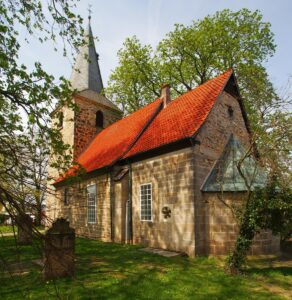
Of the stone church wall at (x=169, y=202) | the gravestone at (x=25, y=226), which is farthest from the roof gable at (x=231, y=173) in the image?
the gravestone at (x=25, y=226)

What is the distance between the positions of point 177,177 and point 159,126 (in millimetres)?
4161

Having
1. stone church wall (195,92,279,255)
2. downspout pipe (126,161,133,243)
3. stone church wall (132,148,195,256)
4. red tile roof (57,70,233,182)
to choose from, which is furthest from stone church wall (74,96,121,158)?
stone church wall (195,92,279,255)

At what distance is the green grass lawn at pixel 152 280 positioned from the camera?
20.9 ft

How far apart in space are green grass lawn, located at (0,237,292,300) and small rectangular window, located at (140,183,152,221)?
103 inches

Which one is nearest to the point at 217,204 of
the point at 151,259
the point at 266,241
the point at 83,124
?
the point at 266,241

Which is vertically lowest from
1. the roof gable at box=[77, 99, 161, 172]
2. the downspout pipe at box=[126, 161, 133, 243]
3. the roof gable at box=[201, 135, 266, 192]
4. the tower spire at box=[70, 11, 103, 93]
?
the downspout pipe at box=[126, 161, 133, 243]

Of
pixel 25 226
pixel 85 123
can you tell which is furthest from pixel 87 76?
pixel 25 226

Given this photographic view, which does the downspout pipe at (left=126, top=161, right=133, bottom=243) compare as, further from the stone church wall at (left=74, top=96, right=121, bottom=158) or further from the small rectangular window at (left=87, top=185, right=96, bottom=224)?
the stone church wall at (left=74, top=96, right=121, bottom=158)

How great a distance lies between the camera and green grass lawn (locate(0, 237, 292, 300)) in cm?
636

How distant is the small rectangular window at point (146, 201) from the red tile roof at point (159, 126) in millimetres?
1764

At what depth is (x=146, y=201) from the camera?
1297cm

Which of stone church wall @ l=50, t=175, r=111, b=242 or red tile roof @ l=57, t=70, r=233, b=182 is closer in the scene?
red tile roof @ l=57, t=70, r=233, b=182

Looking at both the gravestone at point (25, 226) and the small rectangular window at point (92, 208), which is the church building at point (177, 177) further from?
the gravestone at point (25, 226)

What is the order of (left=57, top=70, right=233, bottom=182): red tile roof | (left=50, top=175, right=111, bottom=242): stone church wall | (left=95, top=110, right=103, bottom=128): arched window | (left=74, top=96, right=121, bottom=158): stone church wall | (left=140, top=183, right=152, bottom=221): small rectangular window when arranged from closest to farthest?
(left=57, top=70, right=233, bottom=182): red tile roof < (left=140, top=183, right=152, bottom=221): small rectangular window < (left=50, top=175, right=111, bottom=242): stone church wall < (left=74, top=96, right=121, bottom=158): stone church wall < (left=95, top=110, right=103, bottom=128): arched window
